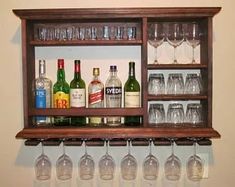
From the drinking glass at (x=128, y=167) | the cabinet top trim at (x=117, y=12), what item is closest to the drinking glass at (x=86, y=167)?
the drinking glass at (x=128, y=167)

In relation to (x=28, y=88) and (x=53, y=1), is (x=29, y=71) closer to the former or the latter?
(x=28, y=88)

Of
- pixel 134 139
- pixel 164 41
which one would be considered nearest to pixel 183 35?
pixel 164 41

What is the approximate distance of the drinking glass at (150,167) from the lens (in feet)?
6.09

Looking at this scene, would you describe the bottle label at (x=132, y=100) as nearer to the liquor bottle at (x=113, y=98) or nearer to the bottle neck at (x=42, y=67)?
the liquor bottle at (x=113, y=98)

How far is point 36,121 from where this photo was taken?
1.76 metres

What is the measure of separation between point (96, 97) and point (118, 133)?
24cm

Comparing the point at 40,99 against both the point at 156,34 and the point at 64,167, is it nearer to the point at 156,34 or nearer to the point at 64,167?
the point at 64,167

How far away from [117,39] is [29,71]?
502 mm

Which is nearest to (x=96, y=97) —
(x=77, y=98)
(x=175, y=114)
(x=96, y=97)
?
(x=96, y=97)

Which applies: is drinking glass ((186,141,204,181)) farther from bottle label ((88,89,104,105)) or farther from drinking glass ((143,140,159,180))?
bottle label ((88,89,104,105))

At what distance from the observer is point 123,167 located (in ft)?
6.12

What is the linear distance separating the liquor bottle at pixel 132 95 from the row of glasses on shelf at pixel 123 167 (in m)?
0.18
